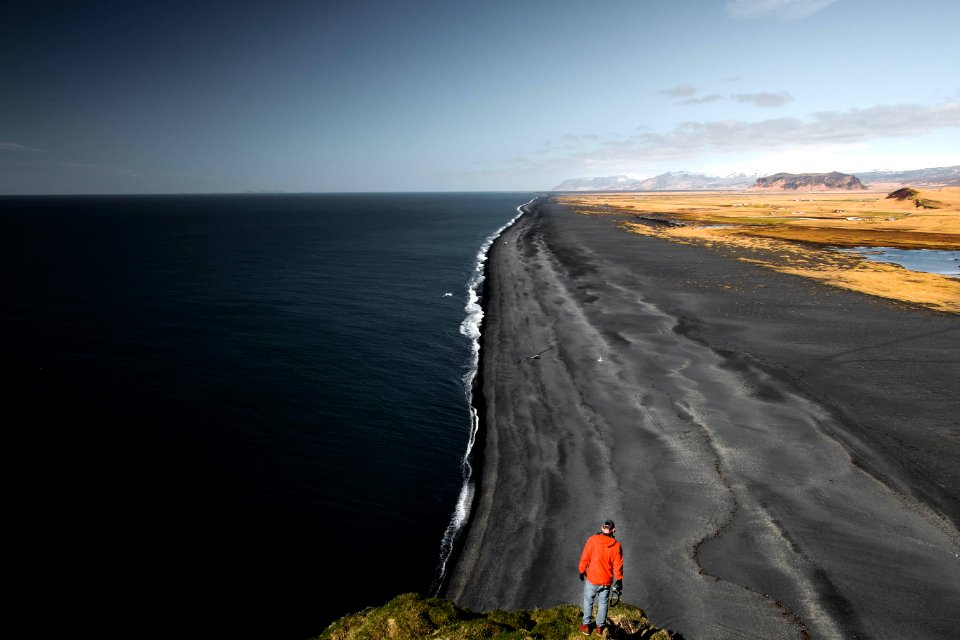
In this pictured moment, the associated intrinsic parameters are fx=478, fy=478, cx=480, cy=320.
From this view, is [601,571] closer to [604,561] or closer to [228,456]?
[604,561]

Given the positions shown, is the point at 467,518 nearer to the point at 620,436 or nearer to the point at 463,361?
the point at 620,436

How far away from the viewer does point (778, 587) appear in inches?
591

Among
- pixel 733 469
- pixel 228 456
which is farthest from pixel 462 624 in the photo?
pixel 228 456

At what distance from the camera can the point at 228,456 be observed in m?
22.9

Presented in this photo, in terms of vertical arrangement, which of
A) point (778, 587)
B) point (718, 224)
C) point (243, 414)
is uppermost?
point (718, 224)

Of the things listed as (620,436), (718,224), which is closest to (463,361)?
(620,436)

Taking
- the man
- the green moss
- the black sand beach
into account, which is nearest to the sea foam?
the black sand beach

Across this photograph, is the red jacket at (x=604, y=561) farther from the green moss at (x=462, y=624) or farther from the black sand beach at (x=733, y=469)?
the black sand beach at (x=733, y=469)

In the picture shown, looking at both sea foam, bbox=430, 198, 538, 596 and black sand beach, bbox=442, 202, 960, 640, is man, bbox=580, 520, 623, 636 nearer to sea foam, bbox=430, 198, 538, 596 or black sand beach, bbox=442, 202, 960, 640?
black sand beach, bbox=442, 202, 960, 640

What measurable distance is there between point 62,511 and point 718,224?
147 meters

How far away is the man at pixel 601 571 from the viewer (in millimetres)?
10852

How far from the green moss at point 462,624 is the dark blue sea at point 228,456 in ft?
11.1

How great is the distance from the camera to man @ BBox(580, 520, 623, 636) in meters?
10.9

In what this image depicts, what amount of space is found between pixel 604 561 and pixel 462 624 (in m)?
3.67
